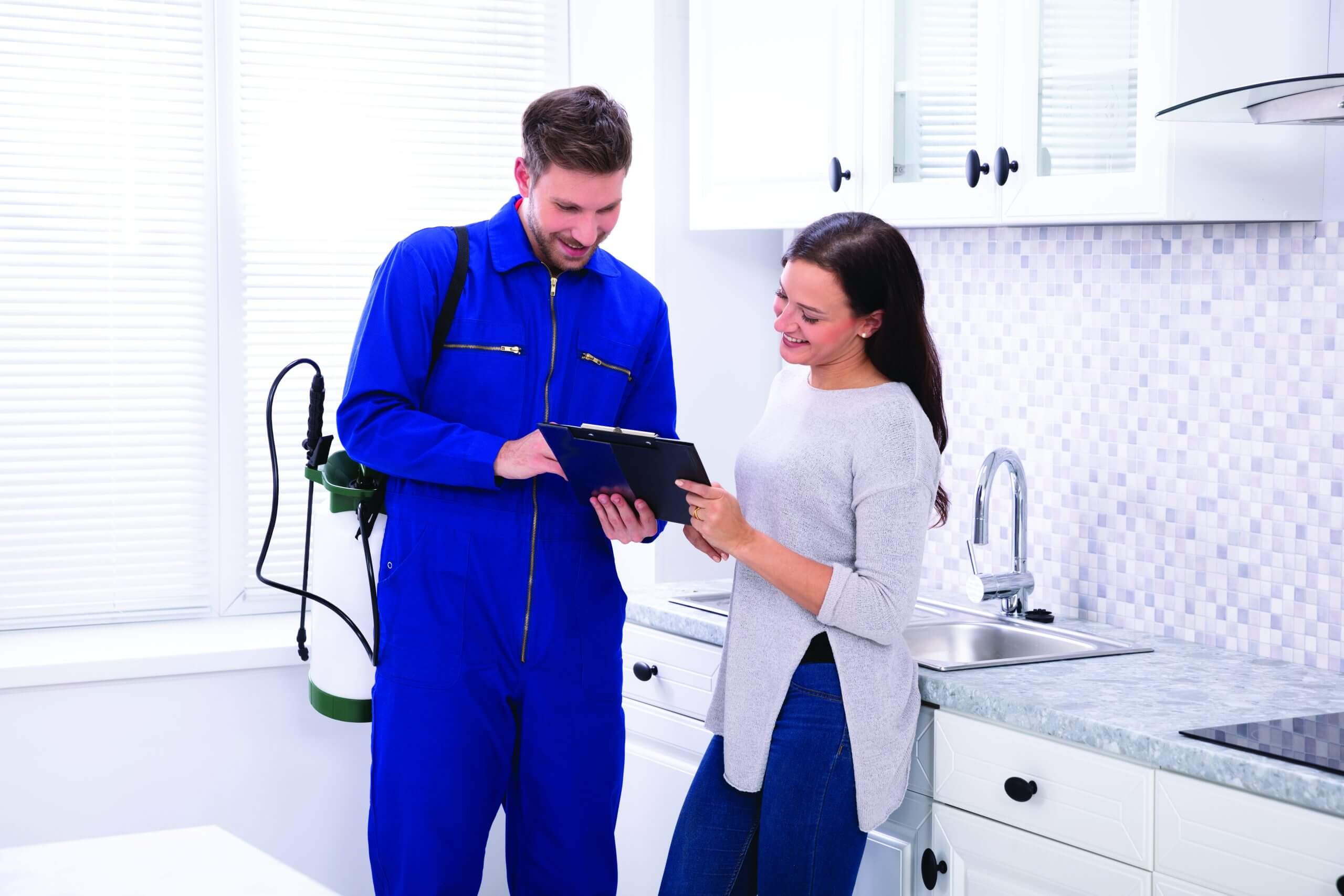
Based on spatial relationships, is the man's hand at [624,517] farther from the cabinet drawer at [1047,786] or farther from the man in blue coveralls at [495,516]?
the cabinet drawer at [1047,786]

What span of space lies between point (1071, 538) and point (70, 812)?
6.84 ft

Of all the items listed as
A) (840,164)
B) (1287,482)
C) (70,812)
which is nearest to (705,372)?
(840,164)

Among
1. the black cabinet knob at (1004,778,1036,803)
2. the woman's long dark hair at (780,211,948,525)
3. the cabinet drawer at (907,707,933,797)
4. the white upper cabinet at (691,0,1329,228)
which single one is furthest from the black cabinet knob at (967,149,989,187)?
the black cabinet knob at (1004,778,1036,803)

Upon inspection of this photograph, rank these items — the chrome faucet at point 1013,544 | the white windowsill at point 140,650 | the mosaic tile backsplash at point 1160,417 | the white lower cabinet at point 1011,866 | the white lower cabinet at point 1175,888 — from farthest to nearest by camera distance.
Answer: the white windowsill at point 140,650 → the chrome faucet at point 1013,544 → the mosaic tile backsplash at point 1160,417 → the white lower cabinet at point 1011,866 → the white lower cabinet at point 1175,888

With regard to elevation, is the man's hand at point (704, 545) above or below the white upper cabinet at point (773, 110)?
below

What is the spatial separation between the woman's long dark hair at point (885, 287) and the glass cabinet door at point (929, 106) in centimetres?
46

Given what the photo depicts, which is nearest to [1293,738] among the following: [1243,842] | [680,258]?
[1243,842]

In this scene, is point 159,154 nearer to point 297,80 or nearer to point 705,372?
point 297,80

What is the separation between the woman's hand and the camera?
178cm

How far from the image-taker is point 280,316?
3.09 metres

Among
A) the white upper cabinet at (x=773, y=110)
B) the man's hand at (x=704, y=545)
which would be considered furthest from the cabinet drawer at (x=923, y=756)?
the white upper cabinet at (x=773, y=110)

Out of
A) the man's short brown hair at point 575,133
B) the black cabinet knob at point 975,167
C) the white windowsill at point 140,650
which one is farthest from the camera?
the white windowsill at point 140,650

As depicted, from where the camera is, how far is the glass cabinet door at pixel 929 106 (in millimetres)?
2236

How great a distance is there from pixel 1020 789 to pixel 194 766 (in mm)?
1805
